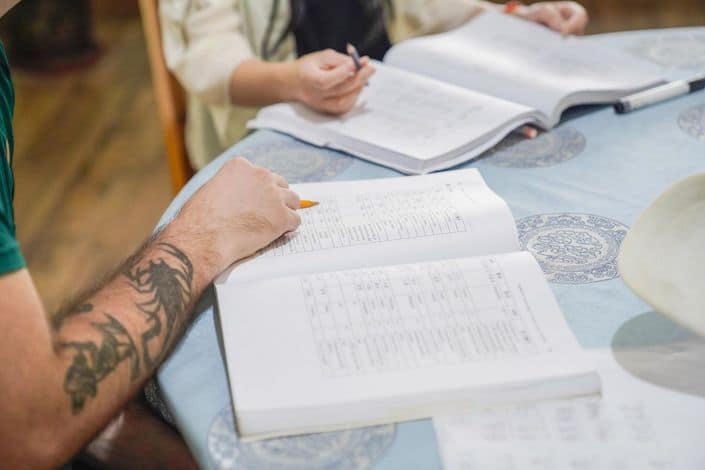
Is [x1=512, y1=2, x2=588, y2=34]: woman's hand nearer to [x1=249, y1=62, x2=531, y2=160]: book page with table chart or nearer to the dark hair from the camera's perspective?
[x1=249, y1=62, x2=531, y2=160]: book page with table chart

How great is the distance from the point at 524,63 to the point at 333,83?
30 centimetres

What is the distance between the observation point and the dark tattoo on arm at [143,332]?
2.12ft

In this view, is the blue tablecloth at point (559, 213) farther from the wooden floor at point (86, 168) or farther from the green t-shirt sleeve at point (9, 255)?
the wooden floor at point (86, 168)

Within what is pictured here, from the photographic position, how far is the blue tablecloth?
595 millimetres

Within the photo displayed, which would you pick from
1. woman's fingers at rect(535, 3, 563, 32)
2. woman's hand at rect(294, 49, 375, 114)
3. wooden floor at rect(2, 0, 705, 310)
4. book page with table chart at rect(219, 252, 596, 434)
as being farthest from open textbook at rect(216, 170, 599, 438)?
wooden floor at rect(2, 0, 705, 310)

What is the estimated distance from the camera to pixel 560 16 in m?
1.31

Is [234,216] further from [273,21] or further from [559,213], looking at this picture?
[273,21]

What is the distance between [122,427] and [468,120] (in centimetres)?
54

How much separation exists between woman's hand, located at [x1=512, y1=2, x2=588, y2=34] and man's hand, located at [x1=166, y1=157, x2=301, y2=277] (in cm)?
65

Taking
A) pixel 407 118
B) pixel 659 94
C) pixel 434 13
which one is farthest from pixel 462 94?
pixel 434 13

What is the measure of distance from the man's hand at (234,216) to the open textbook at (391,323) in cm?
2

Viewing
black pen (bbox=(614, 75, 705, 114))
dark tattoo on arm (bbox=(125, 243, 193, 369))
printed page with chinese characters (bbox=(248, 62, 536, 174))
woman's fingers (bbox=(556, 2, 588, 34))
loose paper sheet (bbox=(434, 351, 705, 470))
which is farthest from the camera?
woman's fingers (bbox=(556, 2, 588, 34))

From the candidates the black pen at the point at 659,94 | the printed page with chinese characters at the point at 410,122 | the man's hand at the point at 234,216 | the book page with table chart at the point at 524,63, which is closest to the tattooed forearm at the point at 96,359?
the man's hand at the point at 234,216

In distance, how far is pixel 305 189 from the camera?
915 mm
